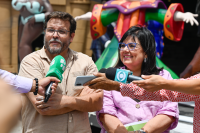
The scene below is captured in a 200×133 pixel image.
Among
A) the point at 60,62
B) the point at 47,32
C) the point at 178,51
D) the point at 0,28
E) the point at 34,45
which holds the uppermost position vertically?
the point at 0,28

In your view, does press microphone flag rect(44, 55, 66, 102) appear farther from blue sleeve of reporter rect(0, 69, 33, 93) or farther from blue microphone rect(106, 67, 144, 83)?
blue microphone rect(106, 67, 144, 83)

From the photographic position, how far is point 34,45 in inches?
161

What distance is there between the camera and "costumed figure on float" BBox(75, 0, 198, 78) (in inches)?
122

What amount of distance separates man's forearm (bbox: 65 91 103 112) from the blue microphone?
0.36 metres

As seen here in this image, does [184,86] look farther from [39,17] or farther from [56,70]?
[39,17]

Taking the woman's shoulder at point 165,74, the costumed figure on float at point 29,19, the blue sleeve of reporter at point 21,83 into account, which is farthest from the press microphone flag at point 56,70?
the costumed figure on float at point 29,19

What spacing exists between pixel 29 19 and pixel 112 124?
2635 mm

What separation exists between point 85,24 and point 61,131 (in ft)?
8.75

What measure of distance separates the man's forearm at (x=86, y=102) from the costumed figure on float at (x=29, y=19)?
91.5 inches

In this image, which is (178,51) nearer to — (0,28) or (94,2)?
(94,2)

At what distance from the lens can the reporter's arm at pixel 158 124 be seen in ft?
5.31

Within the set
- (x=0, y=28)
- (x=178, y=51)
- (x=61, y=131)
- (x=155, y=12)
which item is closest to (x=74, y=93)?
(x=61, y=131)

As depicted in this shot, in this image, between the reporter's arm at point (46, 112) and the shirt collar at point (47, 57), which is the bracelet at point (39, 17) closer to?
the shirt collar at point (47, 57)

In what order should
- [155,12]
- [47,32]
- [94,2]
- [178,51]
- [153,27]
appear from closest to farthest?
1. [47,32]
2. [155,12]
3. [153,27]
4. [94,2]
5. [178,51]
